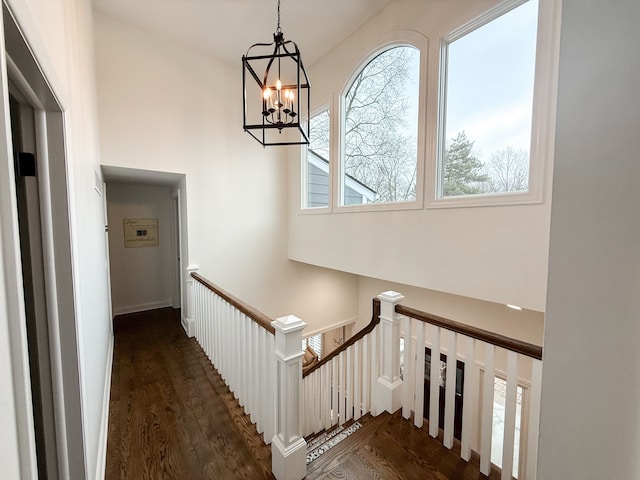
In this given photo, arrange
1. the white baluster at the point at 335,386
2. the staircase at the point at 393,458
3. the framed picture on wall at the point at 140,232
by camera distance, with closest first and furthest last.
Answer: the staircase at the point at 393,458, the white baluster at the point at 335,386, the framed picture on wall at the point at 140,232

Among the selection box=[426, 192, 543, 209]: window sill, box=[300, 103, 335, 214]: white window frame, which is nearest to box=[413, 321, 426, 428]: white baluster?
box=[426, 192, 543, 209]: window sill

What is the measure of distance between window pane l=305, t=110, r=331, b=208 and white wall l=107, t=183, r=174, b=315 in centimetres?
262

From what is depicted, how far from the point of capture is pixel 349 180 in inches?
152

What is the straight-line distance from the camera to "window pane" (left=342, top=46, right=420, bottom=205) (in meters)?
3.02

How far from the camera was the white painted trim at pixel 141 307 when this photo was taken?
460cm

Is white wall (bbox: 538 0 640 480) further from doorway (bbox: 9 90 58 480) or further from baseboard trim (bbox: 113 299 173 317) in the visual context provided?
baseboard trim (bbox: 113 299 173 317)

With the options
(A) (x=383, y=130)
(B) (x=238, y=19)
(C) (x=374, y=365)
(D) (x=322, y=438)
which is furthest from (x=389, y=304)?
(B) (x=238, y=19)

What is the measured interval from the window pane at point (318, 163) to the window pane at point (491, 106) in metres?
1.91

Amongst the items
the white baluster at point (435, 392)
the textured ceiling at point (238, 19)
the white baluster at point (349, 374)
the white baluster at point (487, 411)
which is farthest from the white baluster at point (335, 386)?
the textured ceiling at point (238, 19)

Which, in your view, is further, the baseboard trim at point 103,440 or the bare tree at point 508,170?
the bare tree at point 508,170

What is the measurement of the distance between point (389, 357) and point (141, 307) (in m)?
4.60

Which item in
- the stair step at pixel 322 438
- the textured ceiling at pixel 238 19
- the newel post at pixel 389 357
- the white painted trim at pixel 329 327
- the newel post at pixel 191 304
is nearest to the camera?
the newel post at pixel 389 357

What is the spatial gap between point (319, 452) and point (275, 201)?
353 centimetres

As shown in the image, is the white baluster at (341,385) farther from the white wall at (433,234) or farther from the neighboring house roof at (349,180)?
the neighboring house roof at (349,180)
